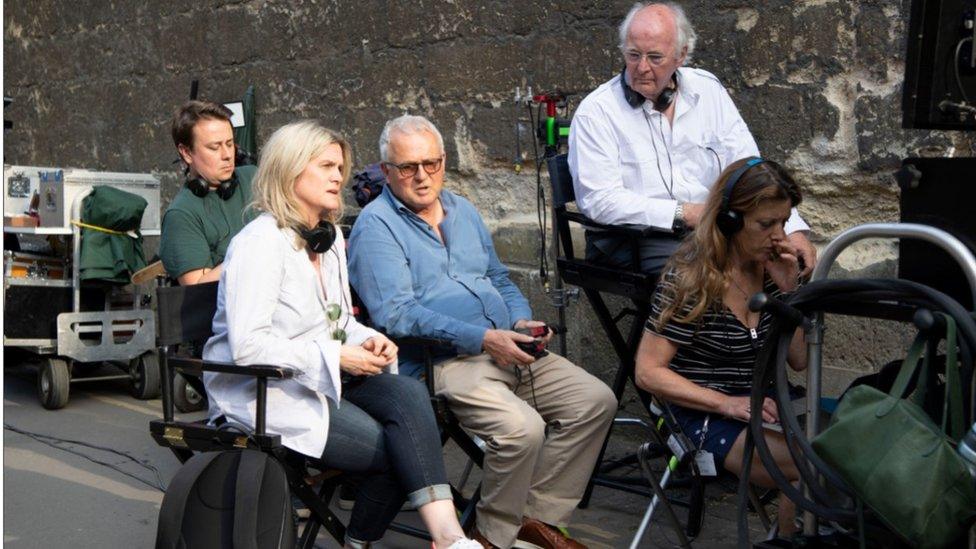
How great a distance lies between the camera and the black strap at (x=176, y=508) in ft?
12.3

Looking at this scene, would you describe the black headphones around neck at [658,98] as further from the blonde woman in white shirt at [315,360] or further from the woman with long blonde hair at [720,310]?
the blonde woman in white shirt at [315,360]

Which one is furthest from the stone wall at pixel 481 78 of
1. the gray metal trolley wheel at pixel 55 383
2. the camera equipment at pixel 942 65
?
the gray metal trolley wheel at pixel 55 383

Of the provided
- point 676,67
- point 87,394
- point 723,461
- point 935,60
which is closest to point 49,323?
point 87,394

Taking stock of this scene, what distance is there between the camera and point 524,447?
427cm

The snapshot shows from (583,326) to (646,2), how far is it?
1.46m

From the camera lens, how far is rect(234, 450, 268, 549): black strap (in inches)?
A: 147

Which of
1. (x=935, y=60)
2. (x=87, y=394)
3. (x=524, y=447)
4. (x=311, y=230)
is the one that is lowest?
(x=87, y=394)

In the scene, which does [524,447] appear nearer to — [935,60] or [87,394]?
[935,60]

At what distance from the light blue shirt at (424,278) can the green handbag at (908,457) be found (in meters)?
1.86

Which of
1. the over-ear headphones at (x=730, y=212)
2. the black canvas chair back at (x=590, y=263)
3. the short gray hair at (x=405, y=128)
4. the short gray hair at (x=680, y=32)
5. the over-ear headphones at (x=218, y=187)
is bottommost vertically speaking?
the black canvas chair back at (x=590, y=263)

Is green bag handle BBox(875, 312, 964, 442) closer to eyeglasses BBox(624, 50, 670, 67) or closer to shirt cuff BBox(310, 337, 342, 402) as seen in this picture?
shirt cuff BBox(310, 337, 342, 402)

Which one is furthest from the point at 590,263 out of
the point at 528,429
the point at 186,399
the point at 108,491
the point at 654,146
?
the point at 186,399

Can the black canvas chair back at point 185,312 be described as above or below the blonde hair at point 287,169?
below

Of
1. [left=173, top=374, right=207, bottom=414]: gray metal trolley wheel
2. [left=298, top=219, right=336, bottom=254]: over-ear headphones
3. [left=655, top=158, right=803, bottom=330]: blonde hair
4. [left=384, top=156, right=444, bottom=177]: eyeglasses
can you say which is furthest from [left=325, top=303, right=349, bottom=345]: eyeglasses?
[left=173, top=374, right=207, bottom=414]: gray metal trolley wheel
